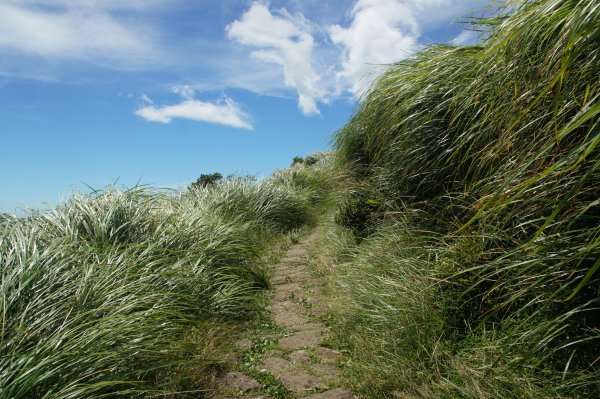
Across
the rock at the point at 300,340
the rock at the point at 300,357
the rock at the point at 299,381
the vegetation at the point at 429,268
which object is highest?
the vegetation at the point at 429,268

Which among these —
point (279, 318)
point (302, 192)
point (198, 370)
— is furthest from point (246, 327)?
point (302, 192)

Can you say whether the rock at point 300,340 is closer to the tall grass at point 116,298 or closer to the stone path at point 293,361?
the stone path at point 293,361

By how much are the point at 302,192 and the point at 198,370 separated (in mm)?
8342

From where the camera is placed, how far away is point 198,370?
108 inches

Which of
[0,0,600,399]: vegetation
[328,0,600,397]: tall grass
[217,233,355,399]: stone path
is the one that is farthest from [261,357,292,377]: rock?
[328,0,600,397]: tall grass

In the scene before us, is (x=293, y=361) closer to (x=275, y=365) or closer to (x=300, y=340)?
(x=275, y=365)

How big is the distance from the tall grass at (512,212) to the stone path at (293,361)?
0.37 m

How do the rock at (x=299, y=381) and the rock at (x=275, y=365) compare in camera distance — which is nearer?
the rock at (x=299, y=381)

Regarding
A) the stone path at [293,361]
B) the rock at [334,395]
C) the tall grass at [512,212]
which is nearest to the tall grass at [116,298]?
the stone path at [293,361]

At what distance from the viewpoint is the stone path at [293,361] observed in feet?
8.81

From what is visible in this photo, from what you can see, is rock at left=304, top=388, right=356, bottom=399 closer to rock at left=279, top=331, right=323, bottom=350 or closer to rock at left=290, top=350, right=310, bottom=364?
rock at left=290, top=350, right=310, bottom=364

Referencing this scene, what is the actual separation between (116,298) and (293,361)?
1344 millimetres

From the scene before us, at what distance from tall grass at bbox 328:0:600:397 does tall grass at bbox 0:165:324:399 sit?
1246 millimetres

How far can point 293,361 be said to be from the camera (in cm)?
312
